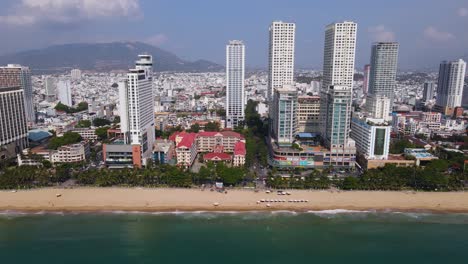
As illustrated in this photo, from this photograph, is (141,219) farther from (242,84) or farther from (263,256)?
(242,84)

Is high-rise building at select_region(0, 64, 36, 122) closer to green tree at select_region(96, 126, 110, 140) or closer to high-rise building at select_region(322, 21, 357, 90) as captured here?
green tree at select_region(96, 126, 110, 140)

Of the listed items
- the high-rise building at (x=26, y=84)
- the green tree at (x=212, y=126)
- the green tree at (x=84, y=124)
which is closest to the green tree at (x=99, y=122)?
the green tree at (x=84, y=124)

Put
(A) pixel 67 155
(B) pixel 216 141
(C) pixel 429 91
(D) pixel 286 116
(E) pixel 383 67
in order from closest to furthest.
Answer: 1. (A) pixel 67 155
2. (D) pixel 286 116
3. (B) pixel 216 141
4. (E) pixel 383 67
5. (C) pixel 429 91

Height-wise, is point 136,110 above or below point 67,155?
above

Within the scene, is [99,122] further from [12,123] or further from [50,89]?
[50,89]

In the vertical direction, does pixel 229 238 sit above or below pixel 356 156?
below

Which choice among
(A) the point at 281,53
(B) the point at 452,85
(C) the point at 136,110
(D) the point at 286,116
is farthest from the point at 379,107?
(C) the point at 136,110

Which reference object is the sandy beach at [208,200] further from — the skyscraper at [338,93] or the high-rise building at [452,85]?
the high-rise building at [452,85]

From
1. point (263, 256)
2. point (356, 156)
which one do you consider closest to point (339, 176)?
point (356, 156)
